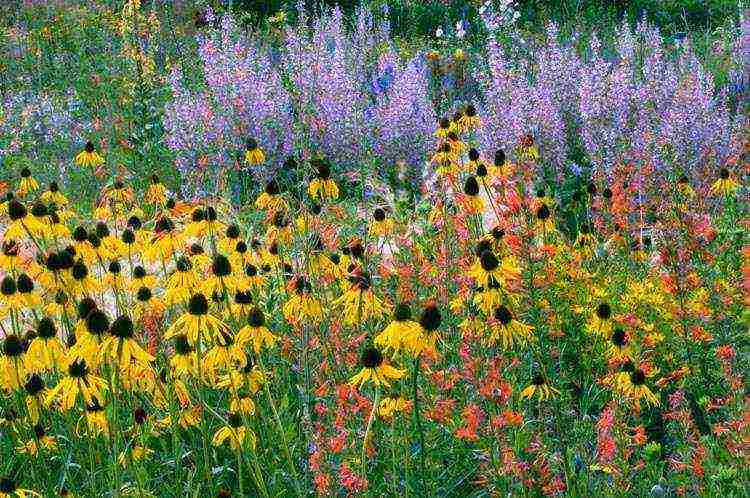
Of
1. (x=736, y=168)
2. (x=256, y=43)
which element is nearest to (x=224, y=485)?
(x=736, y=168)

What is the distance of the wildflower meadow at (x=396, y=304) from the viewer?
2531 mm

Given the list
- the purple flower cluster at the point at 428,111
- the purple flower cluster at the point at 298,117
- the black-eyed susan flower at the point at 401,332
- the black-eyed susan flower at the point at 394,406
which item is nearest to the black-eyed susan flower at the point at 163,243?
the black-eyed susan flower at the point at 394,406

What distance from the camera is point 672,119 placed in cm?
530

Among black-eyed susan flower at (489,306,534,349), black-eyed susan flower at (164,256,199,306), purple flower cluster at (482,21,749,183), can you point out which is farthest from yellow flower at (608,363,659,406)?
purple flower cluster at (482,21,749,183)

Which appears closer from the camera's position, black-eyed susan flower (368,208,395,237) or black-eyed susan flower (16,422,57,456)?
Result: black-eyed susan flower (16,422,57,456)

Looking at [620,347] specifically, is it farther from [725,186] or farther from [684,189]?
[725,186]

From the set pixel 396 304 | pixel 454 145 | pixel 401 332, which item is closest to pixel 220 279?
pixel 401 332

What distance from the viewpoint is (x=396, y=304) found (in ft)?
11.2

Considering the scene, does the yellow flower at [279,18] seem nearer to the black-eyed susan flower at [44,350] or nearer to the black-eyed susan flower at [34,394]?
the black-eyed susan flower at [34,394]

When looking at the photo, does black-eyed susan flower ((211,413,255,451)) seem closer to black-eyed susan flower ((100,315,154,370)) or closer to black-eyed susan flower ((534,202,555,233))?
black-eyed susan flower ((100,315,154,370))

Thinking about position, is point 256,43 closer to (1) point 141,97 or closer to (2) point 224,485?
(1) point 141,97

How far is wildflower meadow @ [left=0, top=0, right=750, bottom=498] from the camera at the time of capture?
253 cm

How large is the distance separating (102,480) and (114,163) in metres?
4.69

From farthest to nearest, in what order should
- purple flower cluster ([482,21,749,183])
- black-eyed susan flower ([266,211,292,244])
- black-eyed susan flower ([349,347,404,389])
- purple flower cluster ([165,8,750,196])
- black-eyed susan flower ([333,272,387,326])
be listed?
purple flower cluster ([165,8,750,196]), purple flower cluster ([482,21,749,183]), black-eyed susan flower ([266,211,292,244]), black-eyed susan flower ([333,272,387,326]), black-eyed susan flower ([349,347,404,389])
